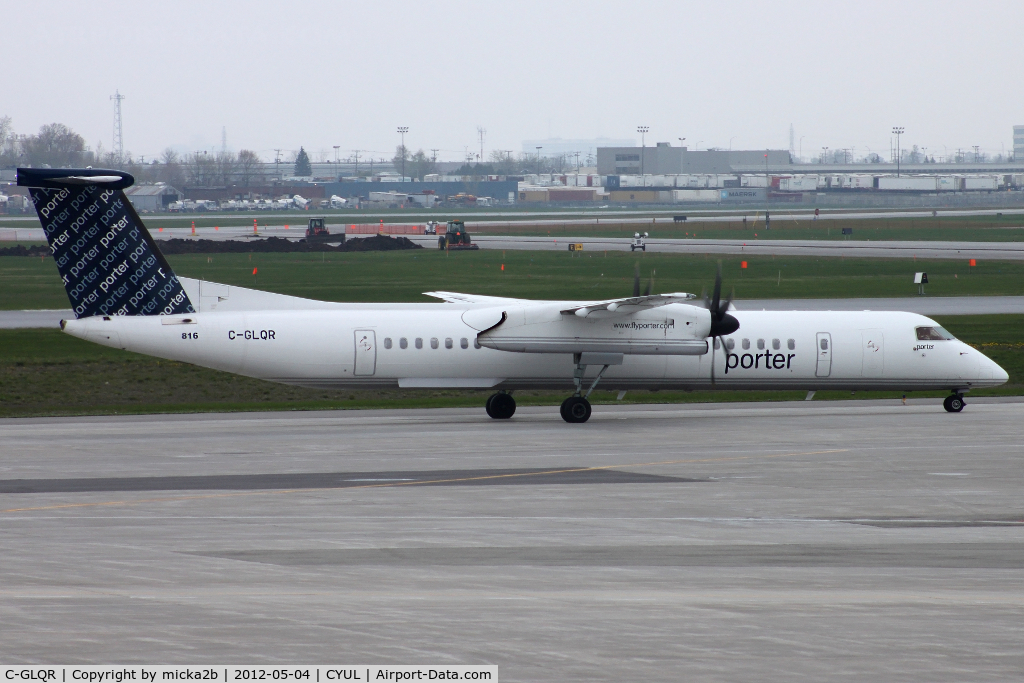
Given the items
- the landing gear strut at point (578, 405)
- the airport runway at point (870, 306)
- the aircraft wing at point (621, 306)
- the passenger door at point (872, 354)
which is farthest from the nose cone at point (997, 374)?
the airport runway at point (870, 306)

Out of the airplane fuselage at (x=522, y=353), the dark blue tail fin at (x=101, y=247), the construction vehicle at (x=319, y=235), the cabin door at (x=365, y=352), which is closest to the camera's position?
the dark blue tail fin at (x=101, y=247)

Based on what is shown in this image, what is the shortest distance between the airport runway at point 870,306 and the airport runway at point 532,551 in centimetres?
2401

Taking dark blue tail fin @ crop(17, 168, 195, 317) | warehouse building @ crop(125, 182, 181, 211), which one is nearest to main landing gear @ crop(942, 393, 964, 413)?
dark blue tail fin @ crop(17, 168, 195, 317)

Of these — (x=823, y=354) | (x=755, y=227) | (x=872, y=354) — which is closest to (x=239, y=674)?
(x=823, y=354)

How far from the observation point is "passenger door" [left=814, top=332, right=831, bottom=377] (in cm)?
3031

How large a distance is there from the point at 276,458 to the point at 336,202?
6977 inches

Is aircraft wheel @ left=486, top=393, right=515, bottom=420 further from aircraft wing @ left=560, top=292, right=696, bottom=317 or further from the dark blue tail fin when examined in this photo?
the dark blue tail fin

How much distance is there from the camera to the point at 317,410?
111 feet

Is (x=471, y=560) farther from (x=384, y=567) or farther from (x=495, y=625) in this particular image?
(x=495, y=625)

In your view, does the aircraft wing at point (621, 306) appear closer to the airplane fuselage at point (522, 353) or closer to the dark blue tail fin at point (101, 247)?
the airplane fuselage at point (522, 353)

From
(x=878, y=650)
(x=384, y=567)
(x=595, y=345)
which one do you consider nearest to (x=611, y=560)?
(x=384, y=567)

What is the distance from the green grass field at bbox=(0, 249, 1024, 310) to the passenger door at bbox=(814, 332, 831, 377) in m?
25.6

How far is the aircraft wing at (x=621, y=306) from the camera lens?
2744 cm

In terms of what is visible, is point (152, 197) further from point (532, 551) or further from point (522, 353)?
point (532, 551)
